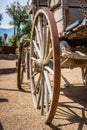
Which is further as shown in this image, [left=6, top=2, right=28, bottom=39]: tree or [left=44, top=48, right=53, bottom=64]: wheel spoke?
[left=6, top=2, right=28, bottom=39]: tree

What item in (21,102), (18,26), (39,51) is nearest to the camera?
(39,51)

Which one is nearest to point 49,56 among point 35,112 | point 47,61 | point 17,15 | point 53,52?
point 47,61

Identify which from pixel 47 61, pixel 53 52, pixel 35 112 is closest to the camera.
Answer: pixel 53 52

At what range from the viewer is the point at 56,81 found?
13.0 ft

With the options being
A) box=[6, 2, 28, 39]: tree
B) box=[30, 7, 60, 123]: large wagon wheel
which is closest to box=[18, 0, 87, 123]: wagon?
box=[30, 7, 60, 123]: large wagon wheel

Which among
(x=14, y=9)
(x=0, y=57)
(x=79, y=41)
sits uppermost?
(x=14, y=9)

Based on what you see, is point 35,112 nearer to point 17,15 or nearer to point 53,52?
point 53,52

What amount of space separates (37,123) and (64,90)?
3183 millimetres

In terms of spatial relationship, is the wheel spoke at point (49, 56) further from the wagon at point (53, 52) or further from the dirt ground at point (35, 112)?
the dirt ground at point (35, 112)

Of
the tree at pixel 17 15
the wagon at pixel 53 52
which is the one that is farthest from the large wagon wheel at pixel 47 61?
the tree at pixel 17 15

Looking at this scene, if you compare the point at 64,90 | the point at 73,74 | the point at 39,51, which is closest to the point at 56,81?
the point at 39,51

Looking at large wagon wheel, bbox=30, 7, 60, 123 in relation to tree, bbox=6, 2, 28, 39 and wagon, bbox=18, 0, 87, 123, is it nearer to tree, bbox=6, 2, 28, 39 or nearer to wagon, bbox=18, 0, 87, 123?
wagon, bbox=18, 0, 87, 123

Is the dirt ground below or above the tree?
below

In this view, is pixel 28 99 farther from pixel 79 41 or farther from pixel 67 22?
pixel 67 22
